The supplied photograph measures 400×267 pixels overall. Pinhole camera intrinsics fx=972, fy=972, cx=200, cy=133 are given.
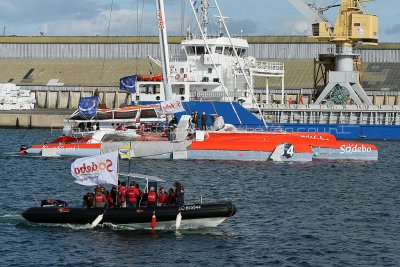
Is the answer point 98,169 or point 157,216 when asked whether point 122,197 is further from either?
point 157,216

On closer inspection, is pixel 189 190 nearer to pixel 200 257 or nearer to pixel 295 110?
pixel 200 257

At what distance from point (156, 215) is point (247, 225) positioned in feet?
15.7

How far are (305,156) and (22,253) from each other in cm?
3458

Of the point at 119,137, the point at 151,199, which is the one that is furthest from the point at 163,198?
the point at 119,137

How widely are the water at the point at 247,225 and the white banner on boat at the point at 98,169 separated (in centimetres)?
208

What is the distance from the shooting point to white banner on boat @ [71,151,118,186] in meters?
41.1

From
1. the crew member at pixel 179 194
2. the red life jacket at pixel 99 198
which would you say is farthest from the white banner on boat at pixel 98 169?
the crew member at pixel 179 194

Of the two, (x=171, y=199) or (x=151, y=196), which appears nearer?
(x=151, y=196)

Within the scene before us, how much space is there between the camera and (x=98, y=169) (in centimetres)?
4119

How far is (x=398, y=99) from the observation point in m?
112

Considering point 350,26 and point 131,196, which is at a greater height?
point 350,26

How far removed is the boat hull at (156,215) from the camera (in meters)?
39.7

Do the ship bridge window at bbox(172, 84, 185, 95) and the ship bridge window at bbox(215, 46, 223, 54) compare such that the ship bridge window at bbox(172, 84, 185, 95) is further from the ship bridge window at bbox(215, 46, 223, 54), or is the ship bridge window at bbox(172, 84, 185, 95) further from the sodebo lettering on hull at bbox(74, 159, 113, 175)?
the sodebo lettering on hull at bbox(74, 159, 113, 175)

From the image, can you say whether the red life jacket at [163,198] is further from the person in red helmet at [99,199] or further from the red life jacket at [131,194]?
the person in red helmet at [99,199]
